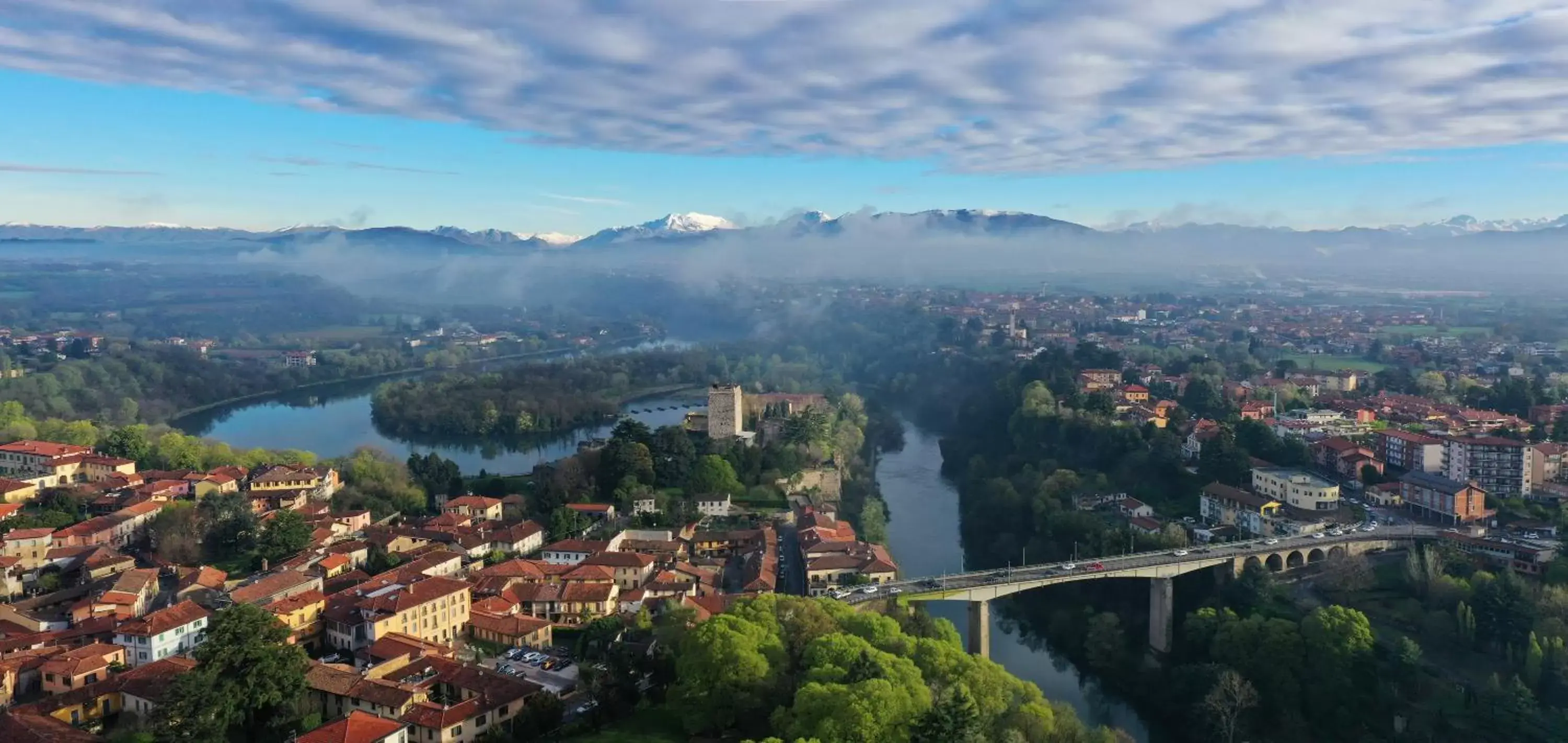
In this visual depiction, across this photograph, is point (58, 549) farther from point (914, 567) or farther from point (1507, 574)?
point (1507, 574)

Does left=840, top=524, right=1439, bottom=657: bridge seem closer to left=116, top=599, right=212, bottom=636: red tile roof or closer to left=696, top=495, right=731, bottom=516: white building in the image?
left=696, top=495, right=731, bottom=516: white building

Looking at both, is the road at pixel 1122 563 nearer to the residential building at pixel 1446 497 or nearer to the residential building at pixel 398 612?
the residential building at pixel 1446 497

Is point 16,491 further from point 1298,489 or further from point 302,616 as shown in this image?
point 1298,489

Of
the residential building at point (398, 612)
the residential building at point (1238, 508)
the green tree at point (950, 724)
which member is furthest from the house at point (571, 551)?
the residential building at point (1238, 508)

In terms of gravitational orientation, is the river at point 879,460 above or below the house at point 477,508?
below

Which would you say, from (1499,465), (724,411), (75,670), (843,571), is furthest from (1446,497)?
(75,670)

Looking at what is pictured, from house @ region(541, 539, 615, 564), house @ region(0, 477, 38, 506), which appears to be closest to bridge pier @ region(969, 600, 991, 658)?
house @ region(541, 539, 615, 564)
